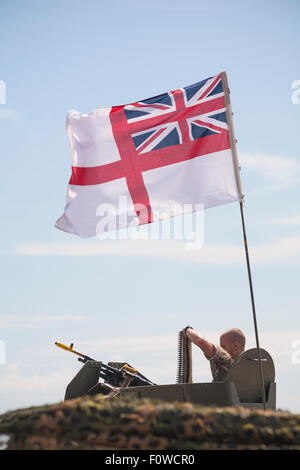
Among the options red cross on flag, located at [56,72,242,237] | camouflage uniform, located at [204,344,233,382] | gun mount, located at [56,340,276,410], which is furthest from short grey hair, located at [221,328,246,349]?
red cross on flag, located at [56,72,242,237]

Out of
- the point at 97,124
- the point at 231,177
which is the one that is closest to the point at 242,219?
the point at 231,177

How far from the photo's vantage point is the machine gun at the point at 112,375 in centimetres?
901

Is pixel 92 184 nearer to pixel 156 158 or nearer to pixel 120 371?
pixel 156 158

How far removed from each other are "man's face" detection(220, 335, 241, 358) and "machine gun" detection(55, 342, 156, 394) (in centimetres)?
130

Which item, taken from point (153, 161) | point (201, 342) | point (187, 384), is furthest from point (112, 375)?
point (153, 161)

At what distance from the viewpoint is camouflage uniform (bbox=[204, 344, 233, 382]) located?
27.4ft

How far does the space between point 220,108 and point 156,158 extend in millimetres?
1291

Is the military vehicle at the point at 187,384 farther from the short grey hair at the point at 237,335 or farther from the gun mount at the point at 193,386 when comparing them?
the short grey hair at the point at 237,335

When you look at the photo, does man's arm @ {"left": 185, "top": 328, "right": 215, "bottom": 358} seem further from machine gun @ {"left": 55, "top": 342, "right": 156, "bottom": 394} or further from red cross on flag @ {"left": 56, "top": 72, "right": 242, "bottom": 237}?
red cross on flag @ {"left": 56, "top": 72, "right": 242, "bottom": 237}

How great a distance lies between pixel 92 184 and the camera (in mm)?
10820

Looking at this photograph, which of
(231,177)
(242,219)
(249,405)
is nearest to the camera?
(249,405)
